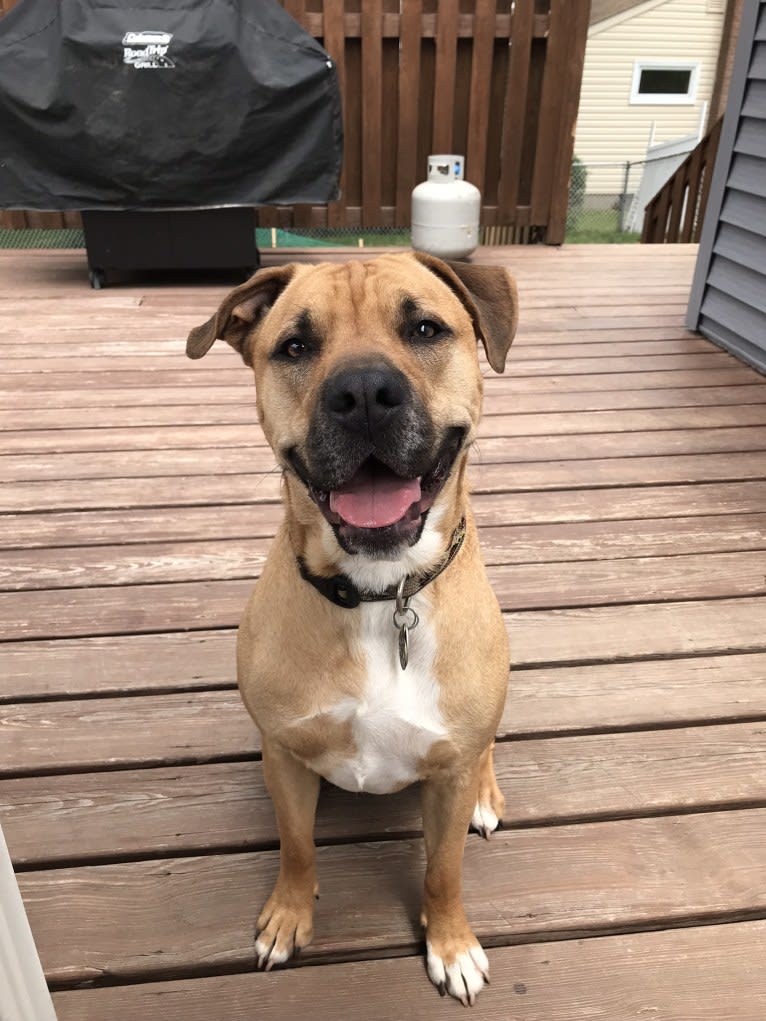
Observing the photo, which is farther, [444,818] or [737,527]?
[737,527]

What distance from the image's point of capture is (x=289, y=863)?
156 centimetres

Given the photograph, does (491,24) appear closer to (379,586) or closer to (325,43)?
(325,43)

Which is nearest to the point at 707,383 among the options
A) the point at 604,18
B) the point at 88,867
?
the point at 88,867

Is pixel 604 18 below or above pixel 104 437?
above

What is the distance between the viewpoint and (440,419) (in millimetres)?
1427

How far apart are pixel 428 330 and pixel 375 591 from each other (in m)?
0.51

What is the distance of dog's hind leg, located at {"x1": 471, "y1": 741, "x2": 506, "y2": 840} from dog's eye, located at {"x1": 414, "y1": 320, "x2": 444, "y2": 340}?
885 millimetres

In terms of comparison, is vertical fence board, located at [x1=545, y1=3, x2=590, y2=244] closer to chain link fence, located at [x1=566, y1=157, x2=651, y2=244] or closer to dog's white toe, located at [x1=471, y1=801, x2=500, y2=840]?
dog's white toe, located at [x1=471, y1=801, x2=500, y2=840]

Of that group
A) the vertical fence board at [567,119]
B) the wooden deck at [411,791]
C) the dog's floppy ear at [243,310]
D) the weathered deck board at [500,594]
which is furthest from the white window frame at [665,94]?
the dog's floppy ear at [243,310]

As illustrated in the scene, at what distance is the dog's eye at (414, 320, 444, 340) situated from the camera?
1539 millimetres

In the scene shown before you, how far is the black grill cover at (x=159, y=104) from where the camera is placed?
4.62 meters

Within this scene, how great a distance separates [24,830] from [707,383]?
3.50 meters

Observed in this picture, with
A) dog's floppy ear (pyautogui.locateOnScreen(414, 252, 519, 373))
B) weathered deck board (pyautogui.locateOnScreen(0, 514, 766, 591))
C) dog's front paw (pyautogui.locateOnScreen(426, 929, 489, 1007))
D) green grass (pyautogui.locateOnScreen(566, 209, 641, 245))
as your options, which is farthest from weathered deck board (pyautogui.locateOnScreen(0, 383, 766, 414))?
green grass (pyautogui.locateOnScreen(566, 209, 641, 245))

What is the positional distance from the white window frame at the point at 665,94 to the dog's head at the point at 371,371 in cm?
1747
